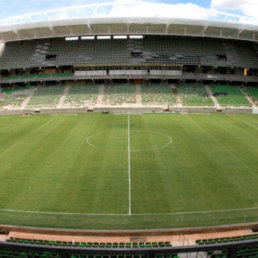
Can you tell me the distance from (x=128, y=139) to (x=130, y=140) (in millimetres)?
535

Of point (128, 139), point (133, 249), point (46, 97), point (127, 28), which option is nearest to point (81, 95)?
point (46, 97)

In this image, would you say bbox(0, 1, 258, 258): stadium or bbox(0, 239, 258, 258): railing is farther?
bbox(0, 1, 258, 258): stadium

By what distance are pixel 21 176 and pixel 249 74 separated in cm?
6164

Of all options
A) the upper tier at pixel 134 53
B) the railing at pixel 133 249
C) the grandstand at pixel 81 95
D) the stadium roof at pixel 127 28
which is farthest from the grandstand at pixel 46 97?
the railing at pixel 133 249

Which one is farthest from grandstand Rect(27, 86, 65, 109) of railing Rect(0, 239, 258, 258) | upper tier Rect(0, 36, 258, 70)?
railing Rect(0, 239, 258, 258)

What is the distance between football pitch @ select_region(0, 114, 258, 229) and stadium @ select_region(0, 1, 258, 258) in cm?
12

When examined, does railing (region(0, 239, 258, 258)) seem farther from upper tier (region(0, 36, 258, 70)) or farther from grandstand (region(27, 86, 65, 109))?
upper tier (region(0, 36, 258, 70))

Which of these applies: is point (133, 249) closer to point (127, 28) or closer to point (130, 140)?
point (130, 140)

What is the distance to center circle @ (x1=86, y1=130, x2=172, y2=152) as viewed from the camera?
1161 inches

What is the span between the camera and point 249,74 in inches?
2638

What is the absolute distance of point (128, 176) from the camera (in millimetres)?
22234

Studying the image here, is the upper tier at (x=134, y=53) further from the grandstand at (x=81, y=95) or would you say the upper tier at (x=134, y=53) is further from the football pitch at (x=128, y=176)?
the football pitch at (x=128, y=176)

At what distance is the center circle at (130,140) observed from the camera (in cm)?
2949

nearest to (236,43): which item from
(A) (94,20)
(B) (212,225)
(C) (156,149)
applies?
(A) (94,20)
